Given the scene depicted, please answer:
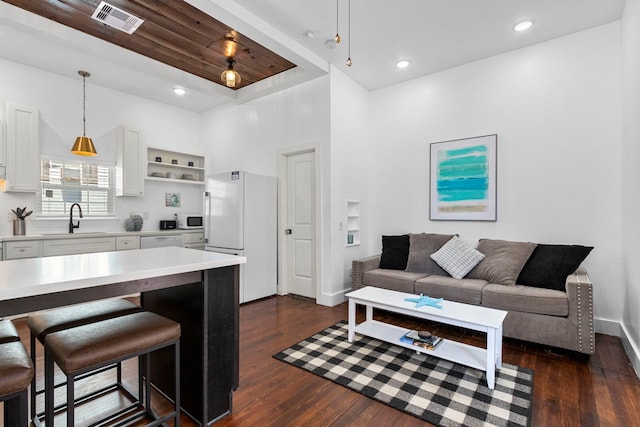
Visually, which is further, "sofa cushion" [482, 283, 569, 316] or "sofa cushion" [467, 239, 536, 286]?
"sofa cushion" [467, 239, 536, 286]

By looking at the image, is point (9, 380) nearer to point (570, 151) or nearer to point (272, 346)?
point (272, 346)

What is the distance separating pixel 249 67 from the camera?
4152 millimetres

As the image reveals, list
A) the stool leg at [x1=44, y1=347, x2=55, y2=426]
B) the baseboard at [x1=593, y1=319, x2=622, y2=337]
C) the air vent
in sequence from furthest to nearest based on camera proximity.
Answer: the baseboard at [x1=593, y1=319, x2=622, y2=337] < the air vent < the stool leg at [x1=44, y1=347, x2=55, y2=426]

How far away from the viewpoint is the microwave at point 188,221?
5469 millimetres

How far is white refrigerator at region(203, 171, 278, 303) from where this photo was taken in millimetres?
4207

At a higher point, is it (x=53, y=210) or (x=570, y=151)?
(x=570, y=151)

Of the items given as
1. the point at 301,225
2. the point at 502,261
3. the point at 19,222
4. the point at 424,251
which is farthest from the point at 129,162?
the point at 502,261

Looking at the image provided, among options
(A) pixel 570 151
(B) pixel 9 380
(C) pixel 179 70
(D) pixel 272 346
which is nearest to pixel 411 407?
(D) pixel 272 346

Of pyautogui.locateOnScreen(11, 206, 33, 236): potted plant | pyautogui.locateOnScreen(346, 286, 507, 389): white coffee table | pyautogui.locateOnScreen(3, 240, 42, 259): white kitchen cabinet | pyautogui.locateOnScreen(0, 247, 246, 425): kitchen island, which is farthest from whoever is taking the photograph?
pyautogui.locateOnScreen(11, 206, 33, 236): potted plant

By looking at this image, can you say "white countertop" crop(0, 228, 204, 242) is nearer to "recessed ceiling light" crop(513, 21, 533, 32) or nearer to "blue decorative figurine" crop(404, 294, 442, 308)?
"blue decorative figurine" crop(404, 294, 442, 308)

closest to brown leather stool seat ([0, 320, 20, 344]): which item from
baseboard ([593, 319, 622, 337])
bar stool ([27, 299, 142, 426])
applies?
bar stool ([27, 299, 142, 426])

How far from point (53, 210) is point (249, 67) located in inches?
127

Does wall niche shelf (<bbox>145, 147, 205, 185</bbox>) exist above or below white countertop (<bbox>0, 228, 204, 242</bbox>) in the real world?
above

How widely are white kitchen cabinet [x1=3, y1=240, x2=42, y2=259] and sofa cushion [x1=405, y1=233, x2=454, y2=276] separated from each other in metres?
4.36
